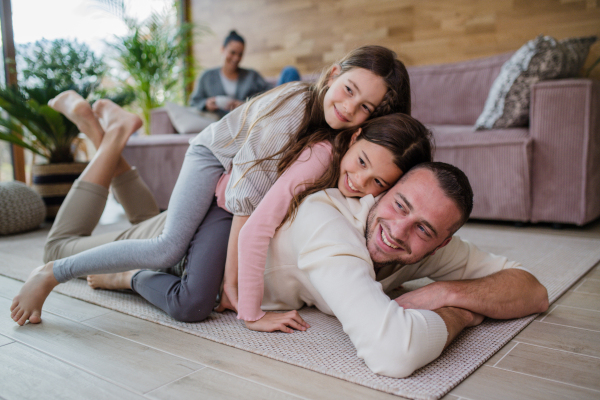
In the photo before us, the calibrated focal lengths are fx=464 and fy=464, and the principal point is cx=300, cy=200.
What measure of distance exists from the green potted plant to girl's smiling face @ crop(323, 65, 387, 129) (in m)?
2.19

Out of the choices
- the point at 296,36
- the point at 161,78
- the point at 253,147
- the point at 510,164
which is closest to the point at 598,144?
the point at 510,164

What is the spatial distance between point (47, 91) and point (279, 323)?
260 centimetres

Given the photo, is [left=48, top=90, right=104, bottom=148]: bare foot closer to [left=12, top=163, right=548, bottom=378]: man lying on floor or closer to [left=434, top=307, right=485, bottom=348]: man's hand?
Result: [left=12, top=163, right=548, bottom=378]: man lying on floor

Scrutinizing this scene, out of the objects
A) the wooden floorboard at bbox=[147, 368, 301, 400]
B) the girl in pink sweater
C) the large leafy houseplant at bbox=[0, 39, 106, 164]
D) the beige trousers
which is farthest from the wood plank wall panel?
the wooden floorboard at bbox=[147, 368, 301, 400]

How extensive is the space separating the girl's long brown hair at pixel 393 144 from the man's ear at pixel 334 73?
24 centimetres

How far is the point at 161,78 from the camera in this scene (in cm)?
455

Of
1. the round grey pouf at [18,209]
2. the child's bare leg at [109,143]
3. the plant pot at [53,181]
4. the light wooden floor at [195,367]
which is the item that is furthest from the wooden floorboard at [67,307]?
the plant pot at [53,181]

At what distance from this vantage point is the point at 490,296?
4.09ft

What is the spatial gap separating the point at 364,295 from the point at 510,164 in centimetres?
200

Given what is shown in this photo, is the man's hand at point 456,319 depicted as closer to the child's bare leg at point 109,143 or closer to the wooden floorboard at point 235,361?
the wooden floorboard at point 235,361

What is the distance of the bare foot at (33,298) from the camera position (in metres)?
1.30

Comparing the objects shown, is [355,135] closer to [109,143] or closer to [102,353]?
[102,353]

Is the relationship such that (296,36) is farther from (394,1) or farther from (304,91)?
(304,91)

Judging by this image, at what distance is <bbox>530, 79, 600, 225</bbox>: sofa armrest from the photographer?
2494 mm
